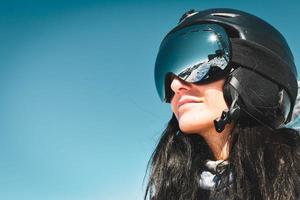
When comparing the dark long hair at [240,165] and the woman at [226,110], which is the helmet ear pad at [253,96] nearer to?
the woman at [226,110]

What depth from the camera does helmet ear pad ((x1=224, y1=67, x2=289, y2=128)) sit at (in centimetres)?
343

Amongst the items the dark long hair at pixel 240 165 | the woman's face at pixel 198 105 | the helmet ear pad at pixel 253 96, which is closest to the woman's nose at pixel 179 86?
the woman's face at pixel 198 105

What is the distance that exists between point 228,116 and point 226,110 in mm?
104

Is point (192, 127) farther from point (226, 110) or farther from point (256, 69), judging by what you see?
point (256, 69)

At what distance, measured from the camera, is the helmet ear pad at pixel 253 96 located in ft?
11.2

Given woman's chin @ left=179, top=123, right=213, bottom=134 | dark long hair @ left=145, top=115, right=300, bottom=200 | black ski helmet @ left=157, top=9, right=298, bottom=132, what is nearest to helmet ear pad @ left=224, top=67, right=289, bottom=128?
black ski helmet @ left=157, top=9, right=298, bottom=132

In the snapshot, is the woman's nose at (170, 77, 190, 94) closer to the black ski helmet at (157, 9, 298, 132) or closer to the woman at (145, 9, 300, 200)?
the woman at (145, 9, 300, 200)

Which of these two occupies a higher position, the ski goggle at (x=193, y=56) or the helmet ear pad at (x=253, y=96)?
the ski goggle at (x=193, y=56)

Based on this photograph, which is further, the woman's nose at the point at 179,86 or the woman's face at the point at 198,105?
the woman's nose at the point at 179,86

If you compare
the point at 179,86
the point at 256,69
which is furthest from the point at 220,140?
the point at 256,69

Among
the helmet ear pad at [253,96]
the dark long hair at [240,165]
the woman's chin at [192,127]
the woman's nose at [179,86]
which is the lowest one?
the dark long hair at [240,165]

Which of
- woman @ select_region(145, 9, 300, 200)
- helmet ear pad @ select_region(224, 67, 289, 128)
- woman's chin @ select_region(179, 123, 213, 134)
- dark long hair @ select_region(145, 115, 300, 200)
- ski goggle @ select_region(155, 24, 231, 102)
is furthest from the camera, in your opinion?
ski goggle @ select_region(155, 24, 231, 102)

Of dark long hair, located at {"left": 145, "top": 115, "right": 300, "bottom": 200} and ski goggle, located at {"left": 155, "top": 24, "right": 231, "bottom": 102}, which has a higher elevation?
ski goggle, located at {"left": 155, "top": 24, "right": 231, "bottom": 102}

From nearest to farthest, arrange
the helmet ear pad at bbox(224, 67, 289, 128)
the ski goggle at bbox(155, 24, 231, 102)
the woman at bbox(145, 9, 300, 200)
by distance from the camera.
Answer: the woman at bbox(145, 9, 300, 200)
the helmet ear pad at bbox(224, 67, 289, 128)
the ski goggle at bbox(155, 24, 231, 102)
